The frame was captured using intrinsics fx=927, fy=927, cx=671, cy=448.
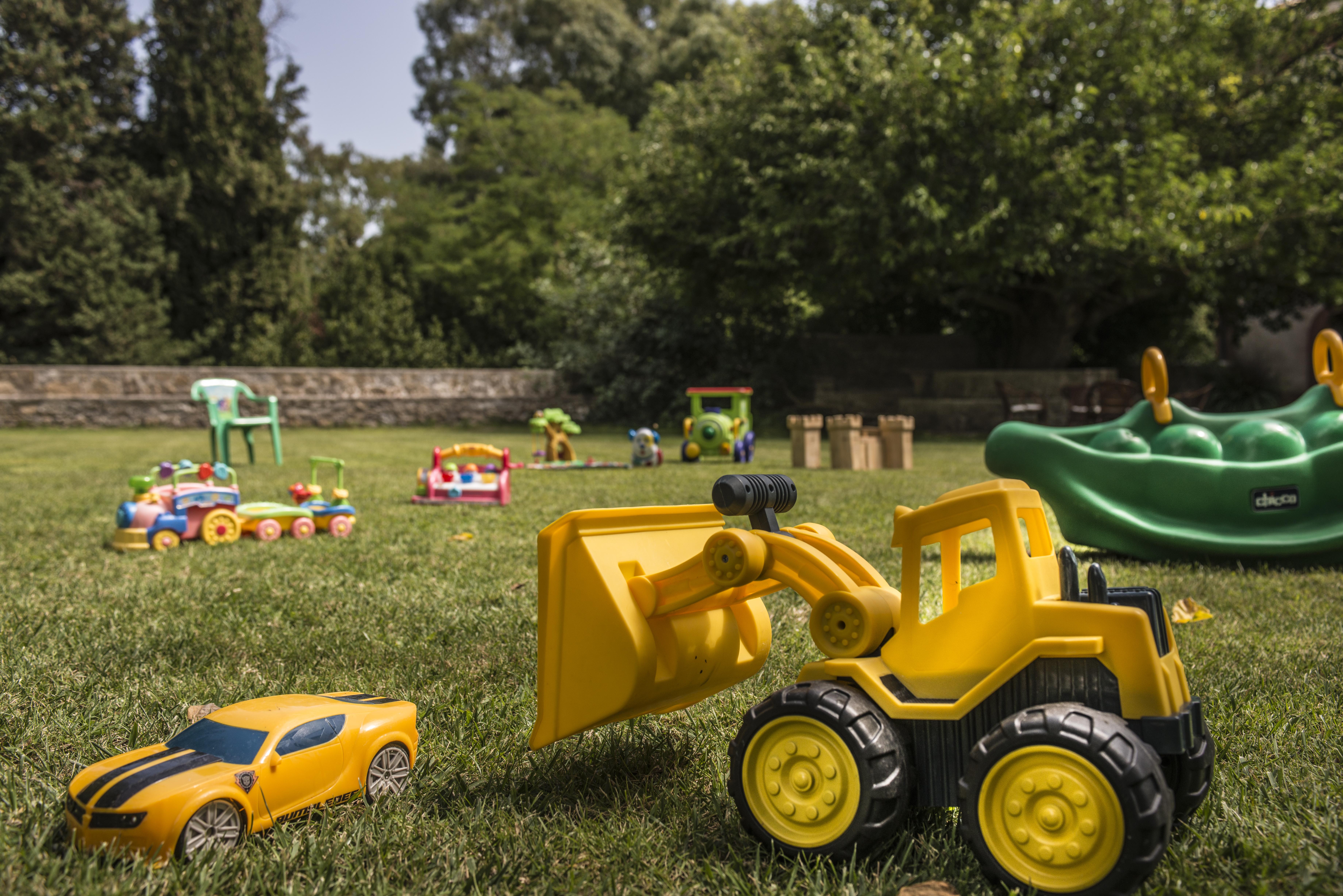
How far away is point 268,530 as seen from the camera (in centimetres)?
493

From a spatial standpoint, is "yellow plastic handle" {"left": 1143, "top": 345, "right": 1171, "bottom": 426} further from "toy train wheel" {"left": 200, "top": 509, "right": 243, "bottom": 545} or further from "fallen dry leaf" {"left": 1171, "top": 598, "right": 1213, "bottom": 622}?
"toy train wheel" {"left": 200, "top": 509, "right": 243, "bottom": 545}

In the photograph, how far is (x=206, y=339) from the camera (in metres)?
23.6

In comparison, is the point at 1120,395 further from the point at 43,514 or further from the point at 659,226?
the point at 43,514

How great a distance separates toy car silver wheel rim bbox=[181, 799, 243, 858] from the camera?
1422mm

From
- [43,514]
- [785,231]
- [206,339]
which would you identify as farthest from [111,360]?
[43,514]

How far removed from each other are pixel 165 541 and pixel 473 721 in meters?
3.23

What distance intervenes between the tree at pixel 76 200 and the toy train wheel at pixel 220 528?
20.6 metres

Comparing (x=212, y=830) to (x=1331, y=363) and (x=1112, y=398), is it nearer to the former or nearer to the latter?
(x=1331, y=363)

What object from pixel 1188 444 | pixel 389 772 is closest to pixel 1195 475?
pixel 1188 444

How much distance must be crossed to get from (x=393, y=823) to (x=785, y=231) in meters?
14.8

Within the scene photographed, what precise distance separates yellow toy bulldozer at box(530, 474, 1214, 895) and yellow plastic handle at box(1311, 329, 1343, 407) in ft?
12.3

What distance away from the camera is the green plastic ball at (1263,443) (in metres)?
4.22

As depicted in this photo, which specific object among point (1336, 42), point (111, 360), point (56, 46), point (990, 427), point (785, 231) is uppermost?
point (56, 46)

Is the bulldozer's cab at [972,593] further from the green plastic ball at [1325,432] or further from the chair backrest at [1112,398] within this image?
the chair backrest at [1112,398]
